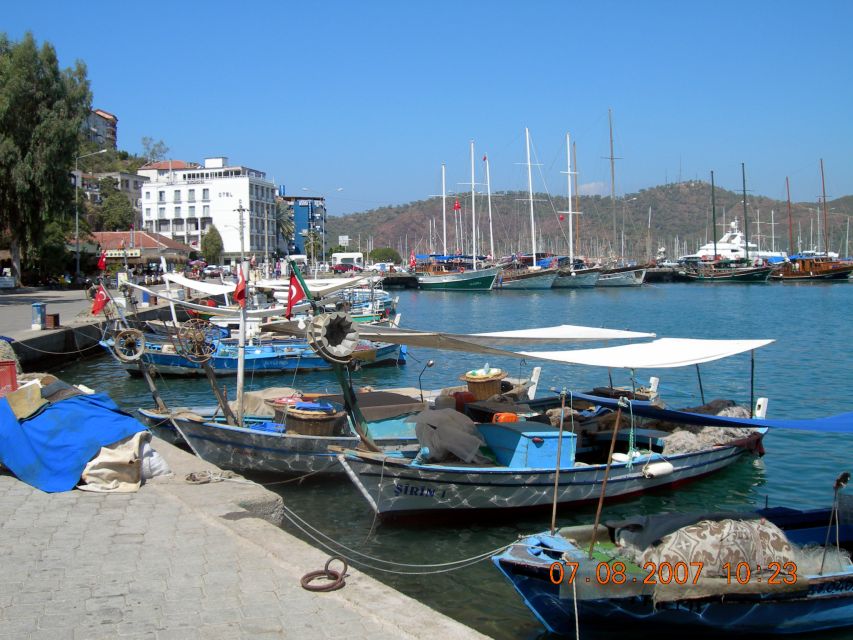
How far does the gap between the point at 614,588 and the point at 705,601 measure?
0.85 meters

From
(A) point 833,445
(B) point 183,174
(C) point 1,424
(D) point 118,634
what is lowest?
(A) point 833,445

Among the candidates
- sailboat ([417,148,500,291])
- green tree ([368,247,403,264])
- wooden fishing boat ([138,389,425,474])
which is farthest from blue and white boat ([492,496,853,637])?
green tree ([368,247,403,264])

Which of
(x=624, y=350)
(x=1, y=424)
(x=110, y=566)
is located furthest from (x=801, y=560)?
(x=1, y=424)

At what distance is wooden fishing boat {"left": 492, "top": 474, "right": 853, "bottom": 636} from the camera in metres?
7.08

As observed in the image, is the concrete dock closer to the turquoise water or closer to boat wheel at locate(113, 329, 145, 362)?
the turquoise water

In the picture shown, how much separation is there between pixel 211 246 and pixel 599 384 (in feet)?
254

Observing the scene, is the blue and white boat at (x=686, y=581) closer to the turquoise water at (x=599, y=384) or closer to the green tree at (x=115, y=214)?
the turquoise water at (x=599, y=384)

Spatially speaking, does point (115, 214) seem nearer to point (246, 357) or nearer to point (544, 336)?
point (246, 357)

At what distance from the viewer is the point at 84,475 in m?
9.19

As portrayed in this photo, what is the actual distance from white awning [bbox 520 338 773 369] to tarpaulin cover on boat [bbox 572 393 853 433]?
77 cm

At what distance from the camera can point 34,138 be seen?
142 ft

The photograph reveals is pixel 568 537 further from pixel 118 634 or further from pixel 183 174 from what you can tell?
pixel 183 174

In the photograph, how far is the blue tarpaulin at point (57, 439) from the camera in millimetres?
9312
